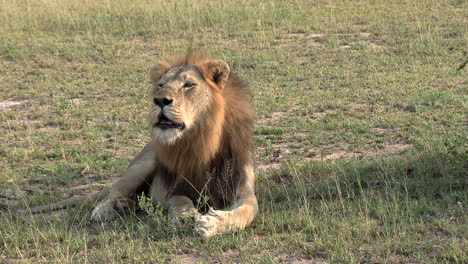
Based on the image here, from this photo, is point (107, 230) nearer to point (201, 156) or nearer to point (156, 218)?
point (156, 218)

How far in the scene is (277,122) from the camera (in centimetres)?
841

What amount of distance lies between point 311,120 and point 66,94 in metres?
3.76

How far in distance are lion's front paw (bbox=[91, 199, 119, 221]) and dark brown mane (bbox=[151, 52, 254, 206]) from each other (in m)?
0.56

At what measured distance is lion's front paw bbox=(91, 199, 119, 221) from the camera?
18.1 feet

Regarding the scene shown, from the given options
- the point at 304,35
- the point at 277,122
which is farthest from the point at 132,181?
the point at 304,35

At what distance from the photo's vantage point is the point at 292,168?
641cm

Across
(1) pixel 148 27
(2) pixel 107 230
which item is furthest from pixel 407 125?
(1) pixel 148 27

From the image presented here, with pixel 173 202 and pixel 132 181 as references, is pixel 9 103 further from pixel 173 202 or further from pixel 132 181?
pixel 173 202

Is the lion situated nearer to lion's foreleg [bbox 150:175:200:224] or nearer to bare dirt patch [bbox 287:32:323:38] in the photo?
lion's foreleg [bbox 150:175:200:224]

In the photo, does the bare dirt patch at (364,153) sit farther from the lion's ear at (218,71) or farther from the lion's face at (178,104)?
the lion's face at (178,104)

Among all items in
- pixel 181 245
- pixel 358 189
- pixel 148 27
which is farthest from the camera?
pixel 148 27

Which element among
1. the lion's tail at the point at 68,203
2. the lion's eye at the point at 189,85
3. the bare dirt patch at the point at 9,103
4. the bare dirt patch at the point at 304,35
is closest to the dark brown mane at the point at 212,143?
the lion's eye at the point at 189,85

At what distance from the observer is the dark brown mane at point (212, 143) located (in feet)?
16.7

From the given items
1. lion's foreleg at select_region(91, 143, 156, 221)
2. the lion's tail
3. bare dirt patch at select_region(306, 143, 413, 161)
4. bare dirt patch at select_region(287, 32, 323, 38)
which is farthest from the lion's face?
bare dirt patch at select_region(287, 32, 323, 38)
